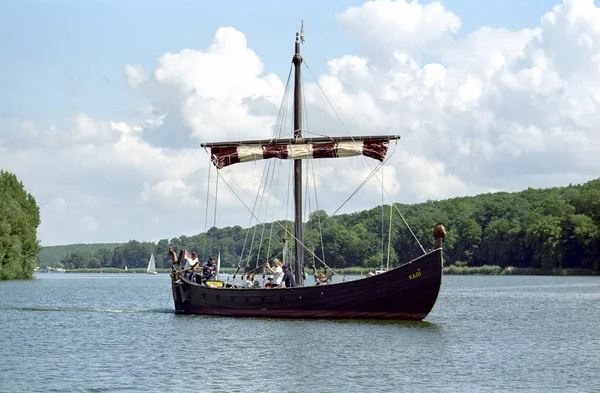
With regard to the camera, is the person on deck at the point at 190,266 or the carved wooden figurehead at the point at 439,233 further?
the person on deck at the point at 190,266

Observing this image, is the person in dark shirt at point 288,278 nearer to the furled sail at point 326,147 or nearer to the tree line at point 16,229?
the furled sail at point 326,147

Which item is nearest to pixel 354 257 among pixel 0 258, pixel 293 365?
pixel 0 258

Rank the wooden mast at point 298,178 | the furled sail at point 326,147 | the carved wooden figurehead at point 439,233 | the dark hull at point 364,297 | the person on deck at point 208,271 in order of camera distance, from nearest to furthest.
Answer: the carved wooden figurehead at point 439,233
the dark hull at point 364,297
the wooden mast at point 298,178
the furled sail at point 326,147
the person on deck at point 208,271

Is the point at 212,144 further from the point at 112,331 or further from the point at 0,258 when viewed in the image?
the point at 0,258

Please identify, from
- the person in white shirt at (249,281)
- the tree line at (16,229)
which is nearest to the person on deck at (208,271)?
the person in white shirt at (249,281)

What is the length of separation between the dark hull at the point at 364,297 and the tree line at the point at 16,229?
6360 centimetres

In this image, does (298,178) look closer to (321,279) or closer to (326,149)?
(326,149)

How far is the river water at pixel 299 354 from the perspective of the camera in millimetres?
25953

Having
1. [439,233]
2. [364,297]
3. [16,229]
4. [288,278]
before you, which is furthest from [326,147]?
[16,229]

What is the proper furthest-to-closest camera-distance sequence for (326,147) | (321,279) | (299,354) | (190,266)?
(190,266) < (326,147) < (321,279) < (299,354)

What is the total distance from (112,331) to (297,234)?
8989 millimetres

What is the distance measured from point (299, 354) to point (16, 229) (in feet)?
255

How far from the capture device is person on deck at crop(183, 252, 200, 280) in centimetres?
4619

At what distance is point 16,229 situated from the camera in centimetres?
10338
